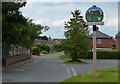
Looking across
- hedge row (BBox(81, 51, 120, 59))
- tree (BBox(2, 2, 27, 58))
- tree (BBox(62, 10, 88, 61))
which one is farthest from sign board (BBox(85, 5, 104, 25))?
hedge row (BBox(81, 51, 120, 59))

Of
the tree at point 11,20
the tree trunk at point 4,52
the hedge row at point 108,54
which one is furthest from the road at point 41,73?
the hedge row at point 108,54

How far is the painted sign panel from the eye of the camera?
12.5 m

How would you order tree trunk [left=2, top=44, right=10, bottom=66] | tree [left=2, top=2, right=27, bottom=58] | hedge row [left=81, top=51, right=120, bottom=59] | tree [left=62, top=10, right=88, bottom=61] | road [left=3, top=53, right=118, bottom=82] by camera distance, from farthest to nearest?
1. hedge row [left=81, top=51, right=120, bottom=59]
2. tree [left=62, top=10, right=88, bottom=61]
3. tree trunk [left=2, top=44, right=10, bottom=66]
4. tree [left=2, top=2, right=27, bottom=58]
5. road [left=3, top=53, right=118, bottom=82]

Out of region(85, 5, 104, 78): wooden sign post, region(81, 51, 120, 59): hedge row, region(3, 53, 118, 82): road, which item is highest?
region(85, 5, 104, 78): wooden sign post

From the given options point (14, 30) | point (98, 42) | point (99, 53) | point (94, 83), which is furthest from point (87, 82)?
point (98, 42)

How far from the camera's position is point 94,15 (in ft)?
41.5

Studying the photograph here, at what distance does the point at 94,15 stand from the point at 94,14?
5 cm

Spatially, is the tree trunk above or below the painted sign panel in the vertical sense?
below

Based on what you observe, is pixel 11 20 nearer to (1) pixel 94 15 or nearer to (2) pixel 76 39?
(1) pixel 94 15

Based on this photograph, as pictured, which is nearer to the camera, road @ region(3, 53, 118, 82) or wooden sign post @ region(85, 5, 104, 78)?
wooden sign post @ region(85, 5, 104, 78)

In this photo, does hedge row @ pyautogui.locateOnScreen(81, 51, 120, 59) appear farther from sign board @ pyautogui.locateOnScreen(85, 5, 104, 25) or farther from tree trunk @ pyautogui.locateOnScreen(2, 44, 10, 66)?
sign board @ pyautogui.locateOnScreen(85, 5, 104, 25)

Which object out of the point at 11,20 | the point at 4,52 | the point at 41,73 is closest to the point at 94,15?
the point at 41,73

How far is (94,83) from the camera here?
10781mm

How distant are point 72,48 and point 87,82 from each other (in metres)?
21.6
